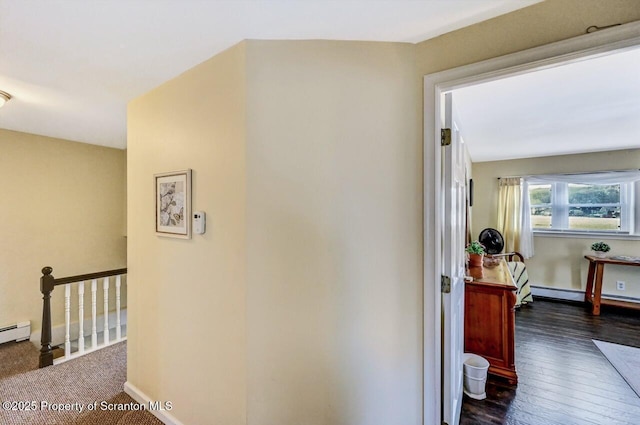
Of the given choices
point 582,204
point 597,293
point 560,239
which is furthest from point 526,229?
point 597,293

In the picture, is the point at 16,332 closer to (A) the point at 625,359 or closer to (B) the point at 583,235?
(A) the point at 625,359

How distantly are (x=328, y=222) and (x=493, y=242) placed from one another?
384 centimetres

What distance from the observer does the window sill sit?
4051 millimetres

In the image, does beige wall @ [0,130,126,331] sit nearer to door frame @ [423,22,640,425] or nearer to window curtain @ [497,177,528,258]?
door frame @ [423,22,640,425]

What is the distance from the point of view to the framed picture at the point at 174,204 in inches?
65.7

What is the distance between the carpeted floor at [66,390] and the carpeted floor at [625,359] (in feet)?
12.2

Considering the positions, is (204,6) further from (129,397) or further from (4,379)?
(4,379)

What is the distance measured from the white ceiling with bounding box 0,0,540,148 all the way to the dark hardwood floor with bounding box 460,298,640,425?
2.47m

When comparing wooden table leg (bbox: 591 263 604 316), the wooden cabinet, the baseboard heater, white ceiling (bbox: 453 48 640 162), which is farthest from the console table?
the baseboard heater

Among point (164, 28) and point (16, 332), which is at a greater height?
point (164, 28)

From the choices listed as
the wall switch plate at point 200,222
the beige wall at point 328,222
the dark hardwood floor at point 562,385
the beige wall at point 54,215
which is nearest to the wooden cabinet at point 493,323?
the dark hardwood floor at point 562,385

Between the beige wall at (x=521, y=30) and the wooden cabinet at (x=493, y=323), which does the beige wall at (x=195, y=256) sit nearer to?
the beige wall at (x=521, y=30)

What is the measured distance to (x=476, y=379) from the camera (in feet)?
7.02

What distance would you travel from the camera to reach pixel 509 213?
15.6 feet
